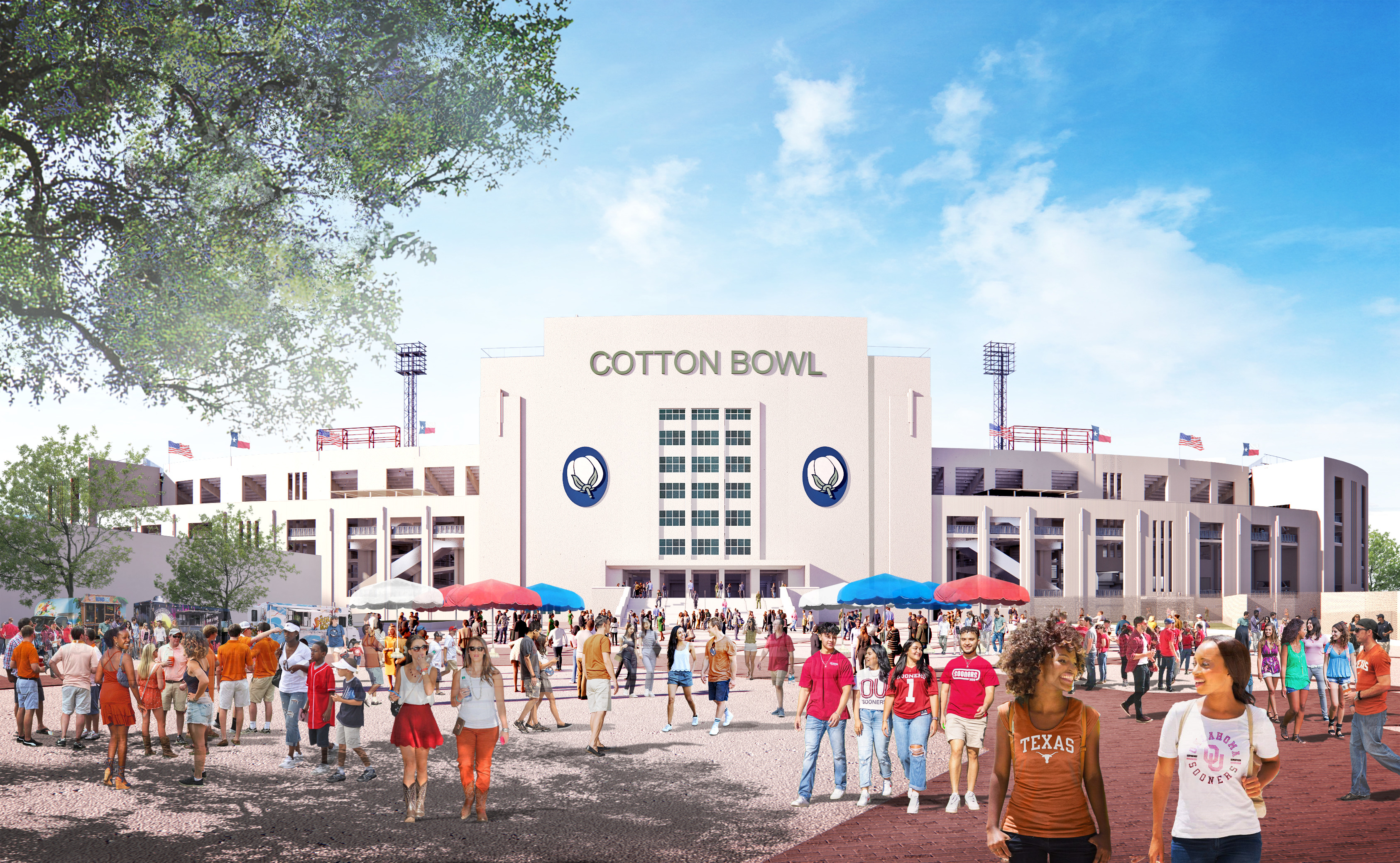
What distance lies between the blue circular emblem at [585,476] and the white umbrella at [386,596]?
39.2 meters


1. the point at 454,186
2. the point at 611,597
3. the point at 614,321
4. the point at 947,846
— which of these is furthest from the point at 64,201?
the point at 614,321

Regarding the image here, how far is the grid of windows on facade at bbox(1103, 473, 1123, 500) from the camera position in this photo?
7394cm

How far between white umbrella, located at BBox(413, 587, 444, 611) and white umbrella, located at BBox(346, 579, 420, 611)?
81 mm

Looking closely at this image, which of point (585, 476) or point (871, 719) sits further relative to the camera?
point (585, 476)

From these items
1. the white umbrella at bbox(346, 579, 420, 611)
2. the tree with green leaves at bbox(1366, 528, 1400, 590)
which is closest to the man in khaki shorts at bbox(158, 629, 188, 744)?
the white umbrella at bbox(346, 579, 420, 611)

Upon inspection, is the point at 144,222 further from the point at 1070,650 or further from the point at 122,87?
the point at 1070,650

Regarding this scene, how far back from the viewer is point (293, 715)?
40.3 feet

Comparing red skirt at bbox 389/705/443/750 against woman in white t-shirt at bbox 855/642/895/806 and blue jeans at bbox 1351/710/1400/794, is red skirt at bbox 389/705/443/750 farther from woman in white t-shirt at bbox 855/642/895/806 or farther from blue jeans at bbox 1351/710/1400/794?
blue jeans at bbox 1351/710/1400/794

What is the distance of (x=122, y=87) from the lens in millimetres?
12117

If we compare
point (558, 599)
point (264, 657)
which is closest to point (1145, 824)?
point (264, 657)

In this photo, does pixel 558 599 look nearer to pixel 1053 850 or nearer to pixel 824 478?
pixel 1053 850

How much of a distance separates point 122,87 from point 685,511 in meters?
54.4

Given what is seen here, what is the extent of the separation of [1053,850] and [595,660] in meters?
9.30

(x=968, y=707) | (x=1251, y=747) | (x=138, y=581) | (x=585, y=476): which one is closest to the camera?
(x=1251, y=747)
